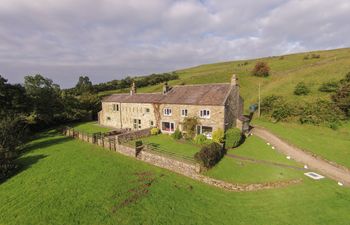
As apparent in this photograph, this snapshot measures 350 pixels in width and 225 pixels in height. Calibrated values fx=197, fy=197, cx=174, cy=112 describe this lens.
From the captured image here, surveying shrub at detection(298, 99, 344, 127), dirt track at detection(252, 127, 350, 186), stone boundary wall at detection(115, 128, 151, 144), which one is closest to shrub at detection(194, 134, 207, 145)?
dirt track at detection(252, 127, 350, 186)

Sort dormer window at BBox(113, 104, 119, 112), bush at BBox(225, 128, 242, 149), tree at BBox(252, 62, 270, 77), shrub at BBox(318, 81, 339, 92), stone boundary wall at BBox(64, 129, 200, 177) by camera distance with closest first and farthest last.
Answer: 1. stone boundary wall at BBox(64, 129, 200, 177)
2. bush at BBox(225, 128, 242, 149)
3. shrub at BBox(318, 81, 339, 92)
4. dormer window at BBox(113, 104, 119, 112)
5. tree at BBox(252, 62, 270, 77)

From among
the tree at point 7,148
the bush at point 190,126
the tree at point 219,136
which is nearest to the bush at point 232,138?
the tree at point 219,136

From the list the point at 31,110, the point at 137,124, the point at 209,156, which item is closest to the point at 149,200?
the point at 209,156

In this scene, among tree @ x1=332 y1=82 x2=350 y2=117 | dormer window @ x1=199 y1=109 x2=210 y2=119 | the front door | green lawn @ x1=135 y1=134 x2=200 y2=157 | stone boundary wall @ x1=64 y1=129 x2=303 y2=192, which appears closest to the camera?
stone boundary wall @ x1=64 y1=129 x2=303 y2=192

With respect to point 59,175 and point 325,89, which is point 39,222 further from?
point 325,89

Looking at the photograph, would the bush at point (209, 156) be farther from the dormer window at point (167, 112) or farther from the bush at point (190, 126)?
the dormer window at point (167, 112)

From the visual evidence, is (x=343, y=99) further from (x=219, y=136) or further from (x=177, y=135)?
(x=177, y=135)

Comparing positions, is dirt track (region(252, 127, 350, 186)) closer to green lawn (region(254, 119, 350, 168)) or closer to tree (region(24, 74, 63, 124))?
green lawn (region(254, 119, 350, 168))
